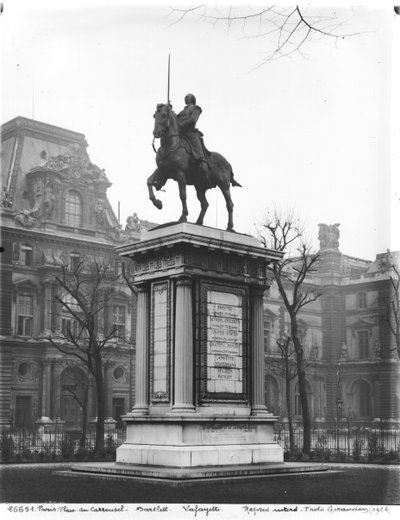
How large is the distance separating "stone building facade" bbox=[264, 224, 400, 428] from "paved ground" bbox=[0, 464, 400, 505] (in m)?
49.9

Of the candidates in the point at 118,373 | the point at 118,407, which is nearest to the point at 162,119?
the point at 118,373

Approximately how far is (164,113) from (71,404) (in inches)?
1601

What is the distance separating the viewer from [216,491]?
16.3 m

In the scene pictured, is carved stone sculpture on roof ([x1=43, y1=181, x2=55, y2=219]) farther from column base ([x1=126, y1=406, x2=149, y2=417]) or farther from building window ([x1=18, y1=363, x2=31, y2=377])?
column base ([x1=126, y1=406, x2=149, y2=417])

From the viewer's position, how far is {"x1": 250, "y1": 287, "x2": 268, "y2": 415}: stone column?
69.1 feet

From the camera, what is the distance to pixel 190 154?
69.5 feet

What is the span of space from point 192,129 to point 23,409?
1522 inches

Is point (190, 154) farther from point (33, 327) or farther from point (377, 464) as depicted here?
point (33, 327)

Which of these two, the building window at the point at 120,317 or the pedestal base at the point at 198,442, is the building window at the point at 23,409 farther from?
the pedestal base at the point at 198,442

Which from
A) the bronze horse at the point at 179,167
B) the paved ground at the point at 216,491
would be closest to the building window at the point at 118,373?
the paved ground at the point at 216,491

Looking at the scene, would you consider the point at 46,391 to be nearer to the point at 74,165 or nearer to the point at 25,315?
the point at 25,315

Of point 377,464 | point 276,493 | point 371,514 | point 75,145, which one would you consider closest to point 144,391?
point 276,493

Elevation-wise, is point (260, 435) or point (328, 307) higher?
point (328, 307)

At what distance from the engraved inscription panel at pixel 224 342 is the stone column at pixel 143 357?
5.29 feet
